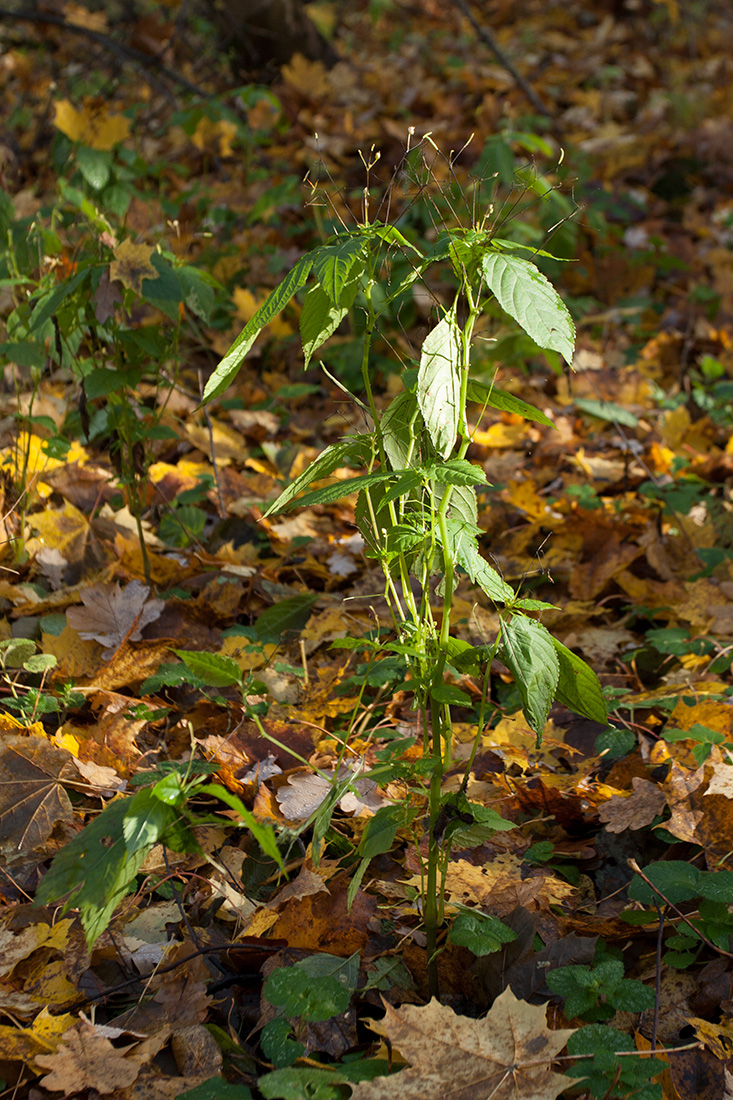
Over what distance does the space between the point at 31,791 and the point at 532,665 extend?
0.98 m

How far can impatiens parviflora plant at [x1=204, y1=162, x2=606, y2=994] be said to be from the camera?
104 centimetres

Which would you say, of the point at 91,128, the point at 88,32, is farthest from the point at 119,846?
the point at 88,32

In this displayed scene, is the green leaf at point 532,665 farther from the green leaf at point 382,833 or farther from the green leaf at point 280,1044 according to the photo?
the green leaf at point 280,1044

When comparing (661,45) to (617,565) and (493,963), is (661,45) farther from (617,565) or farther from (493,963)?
(493,963)

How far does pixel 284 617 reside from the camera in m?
1.93

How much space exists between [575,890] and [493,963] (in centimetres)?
25

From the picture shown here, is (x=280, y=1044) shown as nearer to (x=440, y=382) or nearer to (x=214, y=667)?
(x=214, y=667)

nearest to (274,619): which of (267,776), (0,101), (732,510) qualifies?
(267,776)

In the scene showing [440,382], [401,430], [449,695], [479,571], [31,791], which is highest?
[440,382]

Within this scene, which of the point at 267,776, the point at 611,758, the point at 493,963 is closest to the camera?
the point at 493,963

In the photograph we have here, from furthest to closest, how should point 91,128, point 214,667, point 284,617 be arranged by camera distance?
point 91,128 → point 284,617 → point 214,667

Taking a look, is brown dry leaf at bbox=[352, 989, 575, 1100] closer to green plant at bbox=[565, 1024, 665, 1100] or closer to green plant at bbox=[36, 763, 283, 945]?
green plant at bbox=[565, 1024, 665, 1100]

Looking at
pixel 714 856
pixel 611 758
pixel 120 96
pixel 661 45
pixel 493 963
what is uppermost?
pixel 120 96

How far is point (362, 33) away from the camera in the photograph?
732 cm
